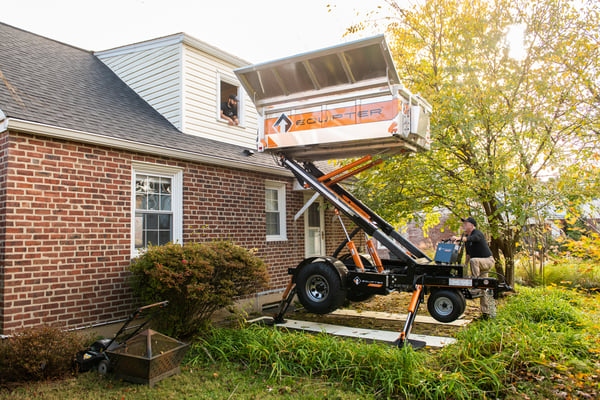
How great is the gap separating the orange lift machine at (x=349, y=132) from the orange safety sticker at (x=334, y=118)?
0.02m

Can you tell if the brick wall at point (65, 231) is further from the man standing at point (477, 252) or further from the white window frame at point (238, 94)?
the man standing at point (477, 252)

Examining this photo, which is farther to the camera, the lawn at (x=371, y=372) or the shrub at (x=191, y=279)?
the shrub at (x=191, y=279)

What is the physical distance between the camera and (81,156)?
6.63 meters

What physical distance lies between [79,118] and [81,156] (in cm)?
81

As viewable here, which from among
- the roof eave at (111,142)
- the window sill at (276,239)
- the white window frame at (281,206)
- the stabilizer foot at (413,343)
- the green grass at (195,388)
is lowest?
the green grass at (195,388)

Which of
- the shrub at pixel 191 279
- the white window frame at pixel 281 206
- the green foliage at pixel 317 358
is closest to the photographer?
the green foliage at pixel 317 358

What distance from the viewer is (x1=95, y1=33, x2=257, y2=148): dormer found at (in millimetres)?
9844

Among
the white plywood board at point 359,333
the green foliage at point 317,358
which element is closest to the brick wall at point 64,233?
the green foliage at point 317,358

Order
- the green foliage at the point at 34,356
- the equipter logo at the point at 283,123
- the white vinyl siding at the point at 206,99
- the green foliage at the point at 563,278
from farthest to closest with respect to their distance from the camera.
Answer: the green foliage at the point at 563,278 < the white vinyl siding at the point at 206,99 < the equipter logo at the point at 283,123 < the green foliage at the point at 34,356

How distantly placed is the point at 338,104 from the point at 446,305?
3535 millimetres

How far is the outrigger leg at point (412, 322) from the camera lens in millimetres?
5879

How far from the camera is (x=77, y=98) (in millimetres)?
8078

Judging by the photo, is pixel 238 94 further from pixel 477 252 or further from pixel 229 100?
pixel 477 252

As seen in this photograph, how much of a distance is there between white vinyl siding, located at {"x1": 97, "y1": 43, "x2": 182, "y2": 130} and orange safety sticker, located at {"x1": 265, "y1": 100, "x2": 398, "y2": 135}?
2983 millimetres
